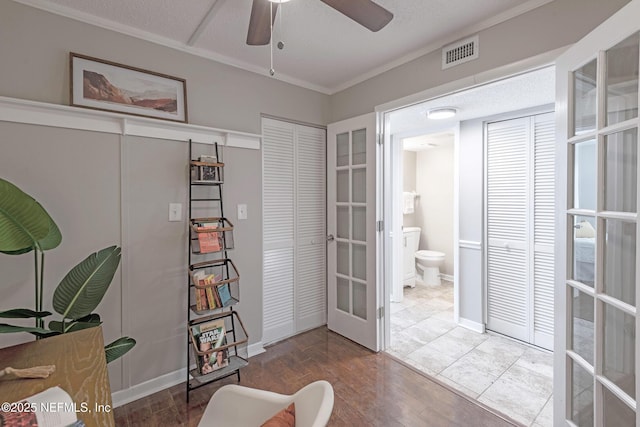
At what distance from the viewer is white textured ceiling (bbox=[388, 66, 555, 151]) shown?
7.10 feet

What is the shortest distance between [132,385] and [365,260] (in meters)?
2.00

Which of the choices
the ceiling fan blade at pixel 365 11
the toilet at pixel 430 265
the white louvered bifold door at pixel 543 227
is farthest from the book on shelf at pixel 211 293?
the toilet at pixel 430 265

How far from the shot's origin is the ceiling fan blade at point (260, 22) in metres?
1.45

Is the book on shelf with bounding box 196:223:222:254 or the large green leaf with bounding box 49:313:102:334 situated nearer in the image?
the large green leaf with bounding box 49:313:102:334

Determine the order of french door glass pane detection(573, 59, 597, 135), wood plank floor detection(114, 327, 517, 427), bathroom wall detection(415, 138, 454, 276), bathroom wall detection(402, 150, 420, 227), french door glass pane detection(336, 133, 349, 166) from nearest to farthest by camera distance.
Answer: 1. french door glass pane detection(573, 59, 597, 135)
2. wood plank floor detection(114, 327, 517, 427)
3. french door glass pane detection(336, 133, 349, 166)
4. bathroom wall detection(415, 138, 454, 276)
5. bathroom wall detection(402, 150, 420, 227)

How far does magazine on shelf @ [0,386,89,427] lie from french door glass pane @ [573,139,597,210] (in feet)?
6.83

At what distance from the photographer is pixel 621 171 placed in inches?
49.6

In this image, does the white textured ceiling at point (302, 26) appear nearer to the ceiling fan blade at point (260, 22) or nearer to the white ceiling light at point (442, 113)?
the ceiling fan blade at point (260, 22)

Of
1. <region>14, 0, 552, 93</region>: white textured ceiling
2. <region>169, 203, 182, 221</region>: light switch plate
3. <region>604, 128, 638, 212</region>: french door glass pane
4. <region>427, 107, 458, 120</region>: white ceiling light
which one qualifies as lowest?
<region>169, 203, 182, 221</region>: light switch plate

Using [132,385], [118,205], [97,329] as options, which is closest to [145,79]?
[118,205]

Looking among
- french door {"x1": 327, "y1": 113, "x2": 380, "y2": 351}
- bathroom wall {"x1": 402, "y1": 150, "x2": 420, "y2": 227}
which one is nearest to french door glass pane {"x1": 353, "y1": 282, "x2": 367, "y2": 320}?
french door {"x1": 327, "y1": 113, "x2": 380, "y2": 351}

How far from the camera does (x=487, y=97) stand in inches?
99.7

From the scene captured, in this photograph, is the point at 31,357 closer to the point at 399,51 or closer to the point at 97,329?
the point at 97,329

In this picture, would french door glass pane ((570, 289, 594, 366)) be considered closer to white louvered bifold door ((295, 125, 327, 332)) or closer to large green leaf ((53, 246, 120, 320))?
white louvered bifold door ((295, 125, 327, 332))
